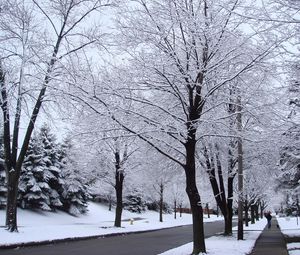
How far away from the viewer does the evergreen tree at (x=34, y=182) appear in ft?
143

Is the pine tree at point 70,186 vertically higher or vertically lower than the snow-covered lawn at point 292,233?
higher

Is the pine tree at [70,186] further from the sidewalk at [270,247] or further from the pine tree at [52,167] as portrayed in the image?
the sidewalk at [270,247]

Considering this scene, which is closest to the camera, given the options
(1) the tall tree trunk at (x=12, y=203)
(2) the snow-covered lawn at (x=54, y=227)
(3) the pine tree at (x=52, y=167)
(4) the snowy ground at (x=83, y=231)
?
(4) the snowy ground at (x=83, y=231)

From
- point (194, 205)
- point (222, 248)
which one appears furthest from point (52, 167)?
point (194, 205)

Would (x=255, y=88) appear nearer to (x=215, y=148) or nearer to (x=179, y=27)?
(x=179, y=27)

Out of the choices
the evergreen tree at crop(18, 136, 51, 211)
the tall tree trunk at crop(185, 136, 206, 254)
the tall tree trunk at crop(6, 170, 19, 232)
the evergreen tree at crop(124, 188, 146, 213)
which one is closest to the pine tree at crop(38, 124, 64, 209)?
the evergreen tree at crop(18, 136, 51, 211)

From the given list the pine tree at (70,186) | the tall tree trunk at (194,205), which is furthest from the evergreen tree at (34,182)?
the tall tree trunk at (194,205)

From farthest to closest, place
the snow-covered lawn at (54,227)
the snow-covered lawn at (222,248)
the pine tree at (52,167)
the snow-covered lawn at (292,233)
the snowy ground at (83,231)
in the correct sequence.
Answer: the pine tree at (52,167)
the snow-covered lawn at (54,227)
the snow-covered lawn at (292,233)
the snowy ground at (83,231)
the snow-covered lawn at (222,248)

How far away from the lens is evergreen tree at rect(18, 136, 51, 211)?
43.6 metres

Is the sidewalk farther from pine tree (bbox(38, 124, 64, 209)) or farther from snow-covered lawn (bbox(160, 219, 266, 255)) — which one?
pine tree (bbox(38, 124, 64, 209))

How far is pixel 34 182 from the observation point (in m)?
43.8

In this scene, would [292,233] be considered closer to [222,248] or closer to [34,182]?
[222,248]

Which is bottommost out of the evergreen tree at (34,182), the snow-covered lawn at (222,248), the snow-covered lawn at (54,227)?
the snow-covered lawn at (222,248)

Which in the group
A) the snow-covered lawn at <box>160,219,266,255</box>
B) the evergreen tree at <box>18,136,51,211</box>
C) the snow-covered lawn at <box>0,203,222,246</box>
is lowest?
the snow-covered lawn at <box>160,219,266,255</box>
